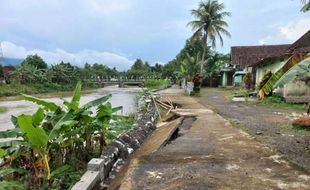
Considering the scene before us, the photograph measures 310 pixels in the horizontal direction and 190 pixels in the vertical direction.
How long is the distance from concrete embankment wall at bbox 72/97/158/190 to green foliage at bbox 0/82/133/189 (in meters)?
0.36

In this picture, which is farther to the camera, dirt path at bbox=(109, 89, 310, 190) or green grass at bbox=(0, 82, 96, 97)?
green grass at bbox=(0, 82, 96, 97)

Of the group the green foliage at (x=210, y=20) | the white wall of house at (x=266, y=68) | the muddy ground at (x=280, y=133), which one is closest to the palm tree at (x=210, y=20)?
the green foliage at (x=210, y=20)

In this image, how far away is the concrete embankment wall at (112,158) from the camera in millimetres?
4451

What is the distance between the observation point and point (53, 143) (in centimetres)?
487

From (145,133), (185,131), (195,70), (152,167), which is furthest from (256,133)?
(195,70)

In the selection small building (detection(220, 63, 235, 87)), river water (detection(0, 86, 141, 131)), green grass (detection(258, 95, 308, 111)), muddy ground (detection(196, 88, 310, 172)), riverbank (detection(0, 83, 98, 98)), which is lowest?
river water (detection(0, 86, 141, 131))

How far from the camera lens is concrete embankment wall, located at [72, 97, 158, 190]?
445 cm

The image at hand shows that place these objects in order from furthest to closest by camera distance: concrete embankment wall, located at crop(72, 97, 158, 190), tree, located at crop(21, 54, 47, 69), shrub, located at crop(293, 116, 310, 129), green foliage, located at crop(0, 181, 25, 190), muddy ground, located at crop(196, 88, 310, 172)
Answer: tree, located at crop(21, 54, 47, 69)
shrub, located at crop(293, 116, 310, 129)
muddy ground, located at crop(196, 88, 310, 172)
concrete embankment wall, located at crop(72, 97, 158, 190)
green foliage, located at crop(0, 181, 25, 190)

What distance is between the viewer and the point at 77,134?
227 inches

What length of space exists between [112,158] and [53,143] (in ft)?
3.83

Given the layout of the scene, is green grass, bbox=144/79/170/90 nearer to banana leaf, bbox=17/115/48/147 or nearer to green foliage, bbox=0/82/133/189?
green foliage, bbox=0/82/133/189

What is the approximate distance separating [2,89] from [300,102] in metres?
35.7

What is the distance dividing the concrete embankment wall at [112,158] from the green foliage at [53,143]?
0.36 m

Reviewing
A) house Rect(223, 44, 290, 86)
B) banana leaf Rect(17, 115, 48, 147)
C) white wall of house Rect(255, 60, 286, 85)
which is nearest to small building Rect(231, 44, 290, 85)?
house Rect(223, 44, 290, 86)
